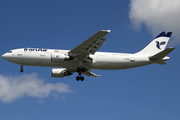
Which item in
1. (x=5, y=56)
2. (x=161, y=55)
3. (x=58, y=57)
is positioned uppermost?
(x=5, y=56)

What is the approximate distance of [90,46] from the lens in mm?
Result: 38250

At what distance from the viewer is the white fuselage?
3875 cm

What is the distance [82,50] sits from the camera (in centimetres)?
3894

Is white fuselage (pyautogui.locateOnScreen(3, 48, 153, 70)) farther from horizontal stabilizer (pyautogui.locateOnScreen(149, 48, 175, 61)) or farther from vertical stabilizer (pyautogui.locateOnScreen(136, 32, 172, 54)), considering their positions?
vertical stabilizer (pyautogui.locateOnScreen(136, 32, 172, 54))

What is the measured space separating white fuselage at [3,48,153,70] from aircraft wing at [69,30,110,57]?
49.0 inches

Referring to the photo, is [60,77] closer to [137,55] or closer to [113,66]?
[113,66]

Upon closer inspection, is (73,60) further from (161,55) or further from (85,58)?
(161,55)

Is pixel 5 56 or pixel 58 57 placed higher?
pixel 5 56

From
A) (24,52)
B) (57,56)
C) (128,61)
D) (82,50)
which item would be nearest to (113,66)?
(128,61)

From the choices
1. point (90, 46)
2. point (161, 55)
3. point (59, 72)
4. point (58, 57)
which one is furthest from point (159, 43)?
point (59, 72)

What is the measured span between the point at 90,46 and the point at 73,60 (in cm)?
363

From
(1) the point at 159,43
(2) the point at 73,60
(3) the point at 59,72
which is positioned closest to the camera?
(2) the point at 73,60

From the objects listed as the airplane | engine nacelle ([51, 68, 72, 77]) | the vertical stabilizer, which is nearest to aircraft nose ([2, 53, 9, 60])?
the airplane

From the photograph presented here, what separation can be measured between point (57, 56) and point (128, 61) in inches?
422
